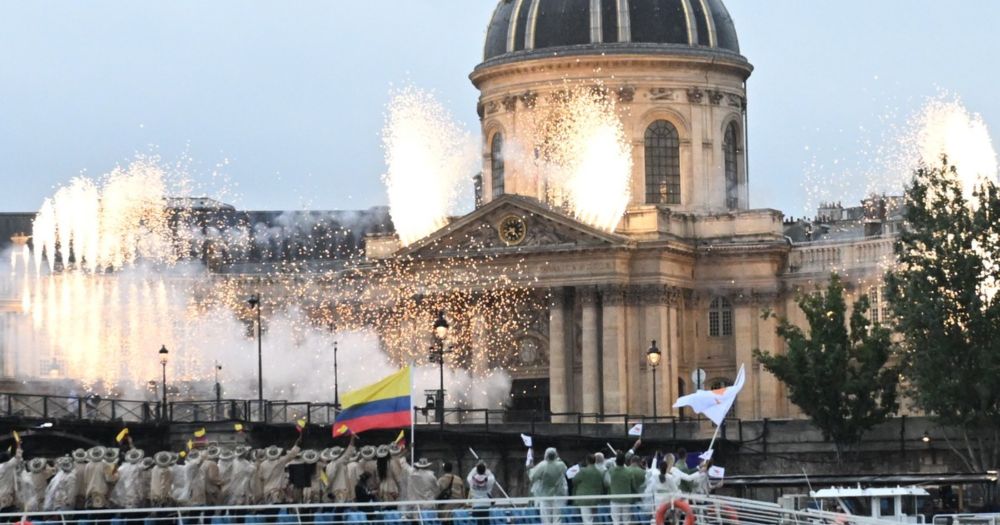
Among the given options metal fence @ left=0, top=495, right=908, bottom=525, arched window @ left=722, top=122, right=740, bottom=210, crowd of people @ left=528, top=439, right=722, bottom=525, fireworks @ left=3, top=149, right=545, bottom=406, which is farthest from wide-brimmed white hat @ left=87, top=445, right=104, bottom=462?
arched window @ left=722, top=122, right=740, bottom=210

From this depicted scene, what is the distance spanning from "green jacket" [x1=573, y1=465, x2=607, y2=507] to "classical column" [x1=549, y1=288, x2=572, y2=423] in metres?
56.7

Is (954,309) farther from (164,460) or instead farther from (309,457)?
(164,460)

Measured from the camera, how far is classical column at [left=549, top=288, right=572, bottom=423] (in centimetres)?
11438

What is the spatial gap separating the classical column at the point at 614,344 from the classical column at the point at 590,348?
1.03 feet

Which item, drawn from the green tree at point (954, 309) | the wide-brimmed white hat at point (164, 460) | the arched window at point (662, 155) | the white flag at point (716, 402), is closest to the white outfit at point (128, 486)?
the wide-brimmed white hat at point (164, 460)

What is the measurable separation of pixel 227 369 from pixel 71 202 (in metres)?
9.51

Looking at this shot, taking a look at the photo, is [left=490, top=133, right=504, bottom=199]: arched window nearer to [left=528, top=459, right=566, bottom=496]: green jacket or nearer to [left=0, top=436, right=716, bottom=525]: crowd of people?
[left=0, top=436, right=716, bottom=525]: crowd of people

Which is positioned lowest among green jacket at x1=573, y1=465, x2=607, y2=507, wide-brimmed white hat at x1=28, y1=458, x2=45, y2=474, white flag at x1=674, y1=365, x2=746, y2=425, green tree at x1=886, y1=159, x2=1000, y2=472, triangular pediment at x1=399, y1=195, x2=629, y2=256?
green jacket at x1=573, y1=465, x2=607, y2=507

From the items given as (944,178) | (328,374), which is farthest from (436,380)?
(944,178)

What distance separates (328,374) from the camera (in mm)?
115188

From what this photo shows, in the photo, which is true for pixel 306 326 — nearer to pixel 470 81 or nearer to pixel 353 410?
pixel 470 81

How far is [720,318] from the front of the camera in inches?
4594

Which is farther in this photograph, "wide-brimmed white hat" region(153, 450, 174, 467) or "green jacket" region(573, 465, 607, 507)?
"wide-brimmed white hat" region(153, 450, 174, 467)

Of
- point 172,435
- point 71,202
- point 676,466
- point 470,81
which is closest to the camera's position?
point 676,466
